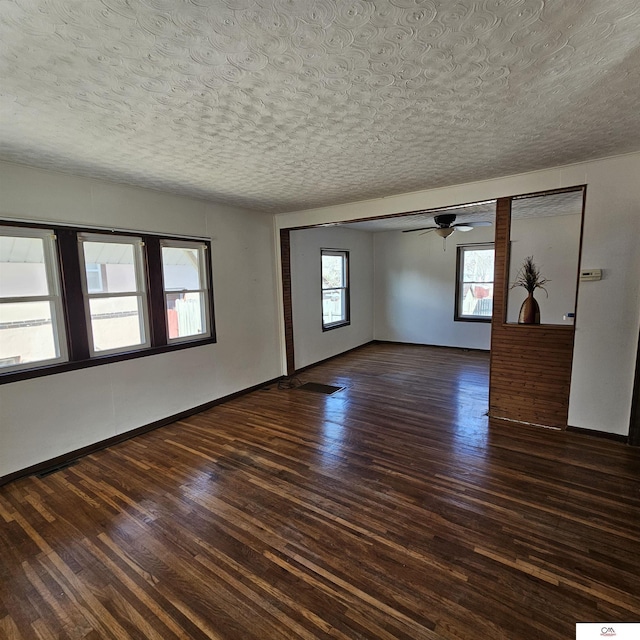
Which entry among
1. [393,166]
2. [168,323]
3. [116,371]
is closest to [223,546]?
[116,371]

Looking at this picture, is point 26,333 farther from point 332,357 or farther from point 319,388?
point 332,357

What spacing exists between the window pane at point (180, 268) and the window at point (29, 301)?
1.05 metres

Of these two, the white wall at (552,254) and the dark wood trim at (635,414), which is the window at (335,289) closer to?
the white wall at (552,254)

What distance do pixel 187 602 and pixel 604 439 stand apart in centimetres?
376

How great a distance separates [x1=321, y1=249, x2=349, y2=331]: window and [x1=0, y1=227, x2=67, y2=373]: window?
167 inches

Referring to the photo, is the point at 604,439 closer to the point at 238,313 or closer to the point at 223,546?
the point at 223,546

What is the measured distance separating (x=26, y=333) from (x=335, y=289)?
4938 mm

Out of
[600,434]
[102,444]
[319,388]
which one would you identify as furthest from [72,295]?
[600,434]

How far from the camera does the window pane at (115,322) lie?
331 centimetres

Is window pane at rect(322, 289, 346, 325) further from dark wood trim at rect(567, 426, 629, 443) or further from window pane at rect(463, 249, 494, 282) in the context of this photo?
dark wood trim at rect(567, 426, 629, 443)

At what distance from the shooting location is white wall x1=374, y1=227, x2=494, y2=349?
275 inches

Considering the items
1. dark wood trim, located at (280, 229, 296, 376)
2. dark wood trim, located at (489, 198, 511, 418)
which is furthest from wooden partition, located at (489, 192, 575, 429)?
dark wood trim, located at (280, 229, 296, 376)

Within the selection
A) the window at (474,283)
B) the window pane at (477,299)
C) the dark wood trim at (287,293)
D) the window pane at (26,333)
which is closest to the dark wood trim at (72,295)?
the window pane at (26,333)

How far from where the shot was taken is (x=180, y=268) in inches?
158
